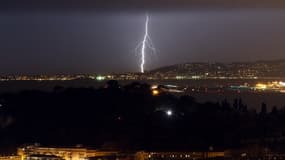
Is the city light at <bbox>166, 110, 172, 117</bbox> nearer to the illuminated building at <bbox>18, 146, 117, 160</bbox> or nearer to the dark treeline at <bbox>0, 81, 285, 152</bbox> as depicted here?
the dark treeline at <bbox>0, 81, 285, 152</bbox>

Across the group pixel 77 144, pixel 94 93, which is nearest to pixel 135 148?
pixel 77 144

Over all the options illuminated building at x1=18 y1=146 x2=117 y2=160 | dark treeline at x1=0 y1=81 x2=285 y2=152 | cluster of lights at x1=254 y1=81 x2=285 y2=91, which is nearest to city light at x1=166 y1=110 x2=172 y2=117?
dark treeline at x1=0 y1=81 x2=285 y2=152

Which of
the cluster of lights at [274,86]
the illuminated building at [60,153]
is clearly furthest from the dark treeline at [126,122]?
the cluster of lights at [274,86]

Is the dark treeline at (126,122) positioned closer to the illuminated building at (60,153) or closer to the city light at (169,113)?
the city light at (169,113)

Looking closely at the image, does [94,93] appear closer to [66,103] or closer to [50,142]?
[66,103]

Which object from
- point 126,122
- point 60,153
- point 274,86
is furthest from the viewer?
point 274,86

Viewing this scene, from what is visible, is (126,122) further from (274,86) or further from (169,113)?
(274,86)

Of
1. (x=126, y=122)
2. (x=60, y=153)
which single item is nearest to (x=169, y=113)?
(x=126, y=122)

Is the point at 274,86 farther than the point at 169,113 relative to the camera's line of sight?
Yes
